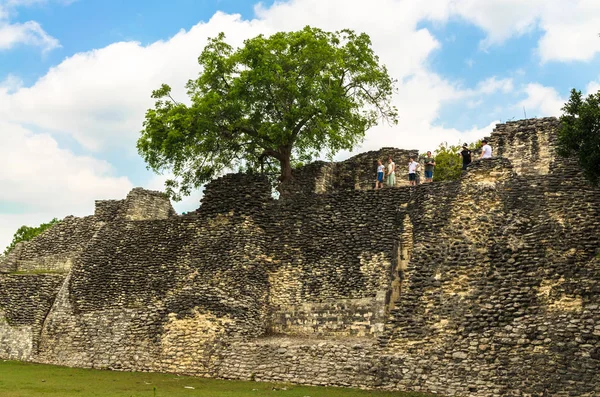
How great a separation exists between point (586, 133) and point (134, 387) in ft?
40.1

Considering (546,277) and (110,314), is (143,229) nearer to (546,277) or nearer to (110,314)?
(110,314)

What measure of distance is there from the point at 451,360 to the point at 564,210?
481 centimetres

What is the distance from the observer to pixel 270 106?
93.3 ft

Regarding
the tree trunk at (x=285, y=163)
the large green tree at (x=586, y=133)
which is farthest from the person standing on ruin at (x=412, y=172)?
the large green tree at (x=586, y=133)

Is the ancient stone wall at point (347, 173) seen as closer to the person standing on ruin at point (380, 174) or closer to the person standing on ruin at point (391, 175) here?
the person standing on ruin at point (391, 175)

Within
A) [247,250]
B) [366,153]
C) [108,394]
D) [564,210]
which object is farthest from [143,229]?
[564,210]

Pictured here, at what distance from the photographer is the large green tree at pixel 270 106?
92.1 ft

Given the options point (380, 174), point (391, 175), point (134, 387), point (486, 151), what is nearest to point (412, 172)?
point (391, 175)

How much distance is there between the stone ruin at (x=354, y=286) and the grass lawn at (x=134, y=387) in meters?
0.77

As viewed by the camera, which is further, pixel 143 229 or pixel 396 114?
pixel 396 114

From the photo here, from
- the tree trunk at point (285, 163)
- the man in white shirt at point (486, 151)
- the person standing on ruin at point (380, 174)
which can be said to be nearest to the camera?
the man in white shirt at point (486, 151)

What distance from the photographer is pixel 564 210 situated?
19.4 meters

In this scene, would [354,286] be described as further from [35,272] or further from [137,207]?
[35,272]

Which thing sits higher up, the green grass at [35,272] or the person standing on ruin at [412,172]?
the person standing on ruin at [412,172]
